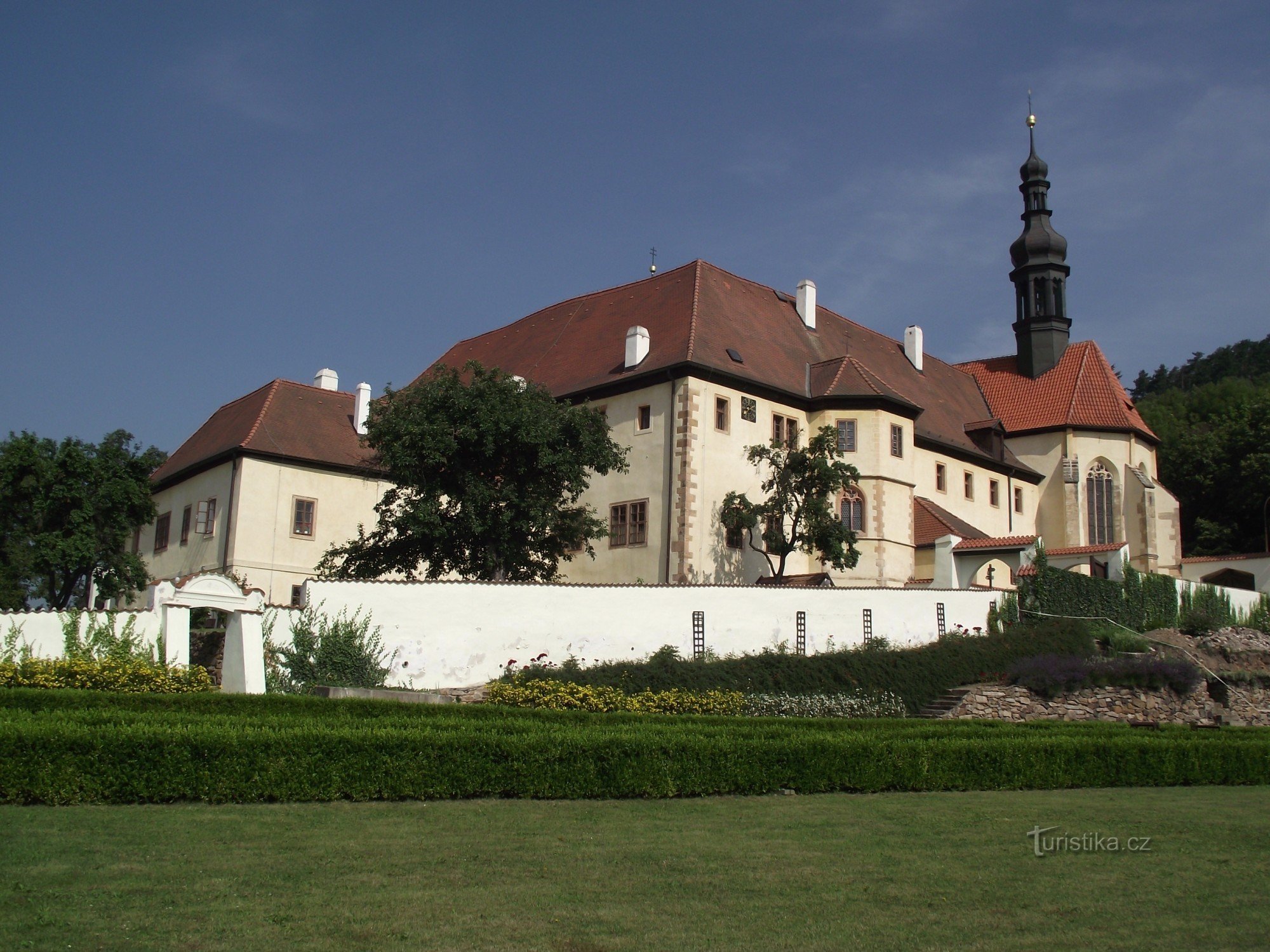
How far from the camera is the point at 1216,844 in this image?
12.1m

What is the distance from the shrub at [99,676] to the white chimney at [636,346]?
58.1ft

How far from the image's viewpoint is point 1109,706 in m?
27.1

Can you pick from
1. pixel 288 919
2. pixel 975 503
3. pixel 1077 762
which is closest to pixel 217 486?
pixel 975 503

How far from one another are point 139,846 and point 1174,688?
24.1 m

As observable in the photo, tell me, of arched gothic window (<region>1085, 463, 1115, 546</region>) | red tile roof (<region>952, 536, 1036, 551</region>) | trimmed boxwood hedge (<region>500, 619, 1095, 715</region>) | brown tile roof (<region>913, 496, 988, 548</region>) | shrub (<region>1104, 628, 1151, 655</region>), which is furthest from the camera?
arched gothic window (<region>1085, 463, 1115, 546</region>)

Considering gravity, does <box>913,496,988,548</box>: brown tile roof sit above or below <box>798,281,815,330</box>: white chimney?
below

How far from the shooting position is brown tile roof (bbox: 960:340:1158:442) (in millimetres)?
47344

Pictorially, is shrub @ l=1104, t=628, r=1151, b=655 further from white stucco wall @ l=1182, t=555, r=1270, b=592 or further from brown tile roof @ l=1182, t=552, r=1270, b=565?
A: brown tile roof @ l=1182, t=552, r=1270, b=565

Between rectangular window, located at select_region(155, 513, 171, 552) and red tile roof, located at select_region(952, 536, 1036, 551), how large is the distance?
82.5 ft

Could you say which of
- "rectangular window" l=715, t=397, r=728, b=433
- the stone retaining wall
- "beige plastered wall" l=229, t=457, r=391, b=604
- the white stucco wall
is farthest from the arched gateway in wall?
the white stucco wall

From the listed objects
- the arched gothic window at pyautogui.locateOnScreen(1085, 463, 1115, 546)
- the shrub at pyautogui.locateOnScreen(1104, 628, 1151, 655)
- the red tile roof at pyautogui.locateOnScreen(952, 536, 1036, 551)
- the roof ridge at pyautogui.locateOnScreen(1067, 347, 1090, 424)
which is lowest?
the shrub at pyautogui.locateOnScreen(1104, 628, 1151, 655)

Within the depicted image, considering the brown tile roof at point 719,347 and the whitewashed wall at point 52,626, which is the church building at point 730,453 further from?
the whitewashed wall at point 52,626

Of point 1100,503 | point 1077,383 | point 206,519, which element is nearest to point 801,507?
point 206,519

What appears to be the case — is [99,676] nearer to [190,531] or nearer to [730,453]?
[730,453]
